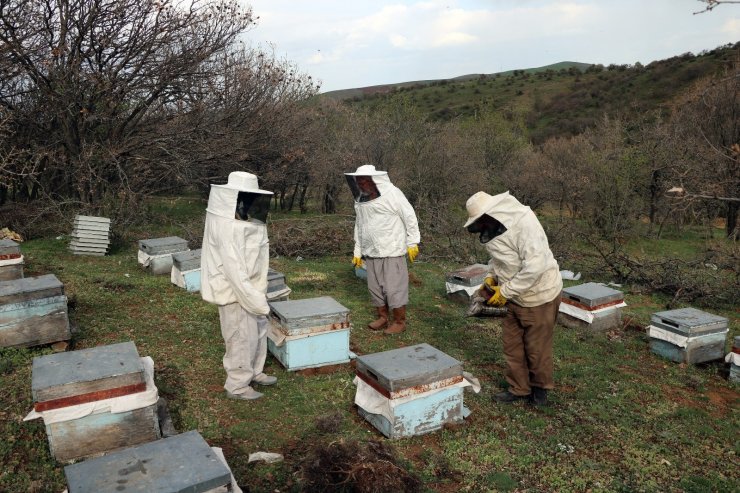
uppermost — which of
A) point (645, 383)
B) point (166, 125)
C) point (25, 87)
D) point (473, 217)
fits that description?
point (25, 87)

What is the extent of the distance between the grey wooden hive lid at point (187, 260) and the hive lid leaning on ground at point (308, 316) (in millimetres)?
2769

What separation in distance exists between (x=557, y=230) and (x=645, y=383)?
20.7 feet

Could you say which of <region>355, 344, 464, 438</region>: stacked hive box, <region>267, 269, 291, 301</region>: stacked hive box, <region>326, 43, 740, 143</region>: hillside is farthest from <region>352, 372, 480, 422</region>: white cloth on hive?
<region>326, 43, 740, 143</region>: hillside

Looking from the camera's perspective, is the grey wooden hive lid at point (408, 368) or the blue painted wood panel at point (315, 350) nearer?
the grey wooden hive lid at point (408, 368)

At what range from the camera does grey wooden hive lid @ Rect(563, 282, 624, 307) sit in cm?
652

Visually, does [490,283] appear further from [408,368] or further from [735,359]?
[735,359]

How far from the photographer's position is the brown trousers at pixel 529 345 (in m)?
4.29

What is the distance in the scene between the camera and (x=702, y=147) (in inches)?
612

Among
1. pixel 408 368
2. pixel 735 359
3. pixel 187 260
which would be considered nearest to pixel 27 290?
pixel 187 260

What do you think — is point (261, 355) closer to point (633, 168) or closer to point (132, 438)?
point (132, 438)

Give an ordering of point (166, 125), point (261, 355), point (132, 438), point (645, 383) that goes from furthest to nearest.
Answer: point (166, 125)
point (645, 383)
point (261, 355)
point (132, 438)

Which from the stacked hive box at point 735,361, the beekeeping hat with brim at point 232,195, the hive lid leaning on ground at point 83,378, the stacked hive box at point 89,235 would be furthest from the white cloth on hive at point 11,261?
the stacked hive box at point 735,361

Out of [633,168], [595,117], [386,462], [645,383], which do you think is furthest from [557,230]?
[595,117]

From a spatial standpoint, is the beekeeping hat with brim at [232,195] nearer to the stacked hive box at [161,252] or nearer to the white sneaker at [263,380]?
the white sneaker at [263,380]
